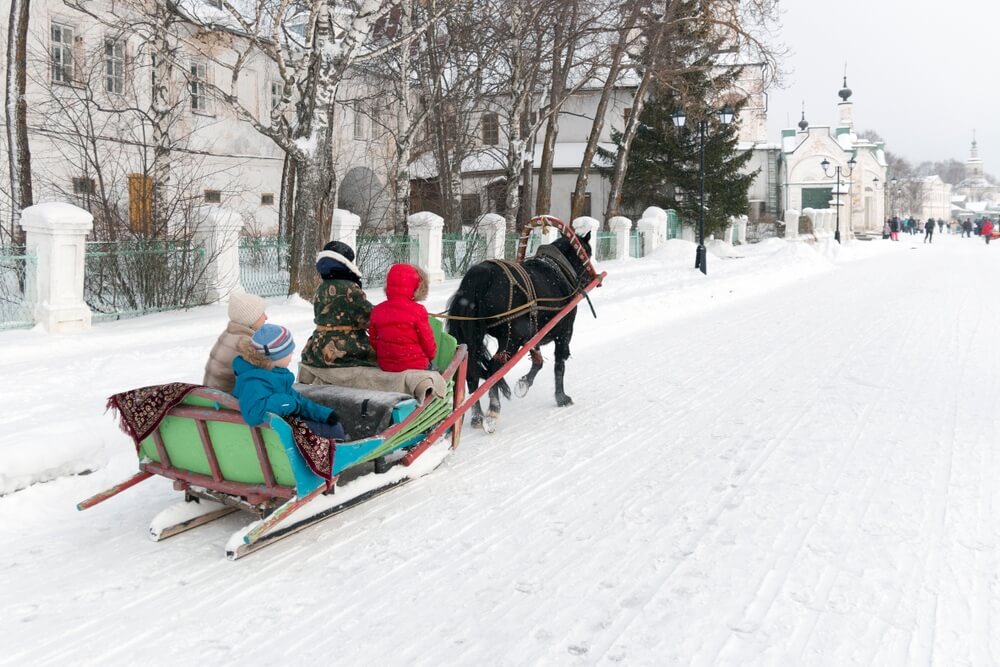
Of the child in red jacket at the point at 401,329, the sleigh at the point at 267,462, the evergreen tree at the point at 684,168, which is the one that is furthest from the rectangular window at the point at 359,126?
the sleigh at the point at 267,462

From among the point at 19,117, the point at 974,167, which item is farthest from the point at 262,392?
the point at 974,167

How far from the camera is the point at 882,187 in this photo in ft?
268

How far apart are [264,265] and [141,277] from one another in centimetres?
234

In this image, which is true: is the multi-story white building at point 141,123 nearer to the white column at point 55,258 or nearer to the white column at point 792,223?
the white column at point 55,258

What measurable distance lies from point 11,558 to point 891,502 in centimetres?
514

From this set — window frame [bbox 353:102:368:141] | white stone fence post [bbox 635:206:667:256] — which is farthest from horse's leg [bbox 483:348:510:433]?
window frame [bbox 353:102:368:141]

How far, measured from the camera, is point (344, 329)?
19.6 ft

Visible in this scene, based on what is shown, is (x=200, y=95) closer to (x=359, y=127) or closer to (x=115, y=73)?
(x=115, y=73)

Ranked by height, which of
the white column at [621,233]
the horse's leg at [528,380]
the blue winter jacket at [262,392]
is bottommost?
the horse's leg at [528,380]

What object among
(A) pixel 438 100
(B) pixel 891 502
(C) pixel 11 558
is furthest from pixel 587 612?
(A) pixel 438 100

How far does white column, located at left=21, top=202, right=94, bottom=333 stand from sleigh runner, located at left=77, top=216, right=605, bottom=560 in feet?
20.8

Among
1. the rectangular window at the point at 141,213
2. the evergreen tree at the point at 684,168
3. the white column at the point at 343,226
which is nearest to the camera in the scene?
the rectangular window at the point at 141,213

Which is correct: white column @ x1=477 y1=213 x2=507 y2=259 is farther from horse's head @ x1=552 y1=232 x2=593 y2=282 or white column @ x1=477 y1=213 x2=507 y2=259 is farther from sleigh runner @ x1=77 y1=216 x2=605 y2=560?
sleigh runner @ x1=77 y1=216 x2=605 y2=560

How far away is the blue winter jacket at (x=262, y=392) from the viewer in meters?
4.38
